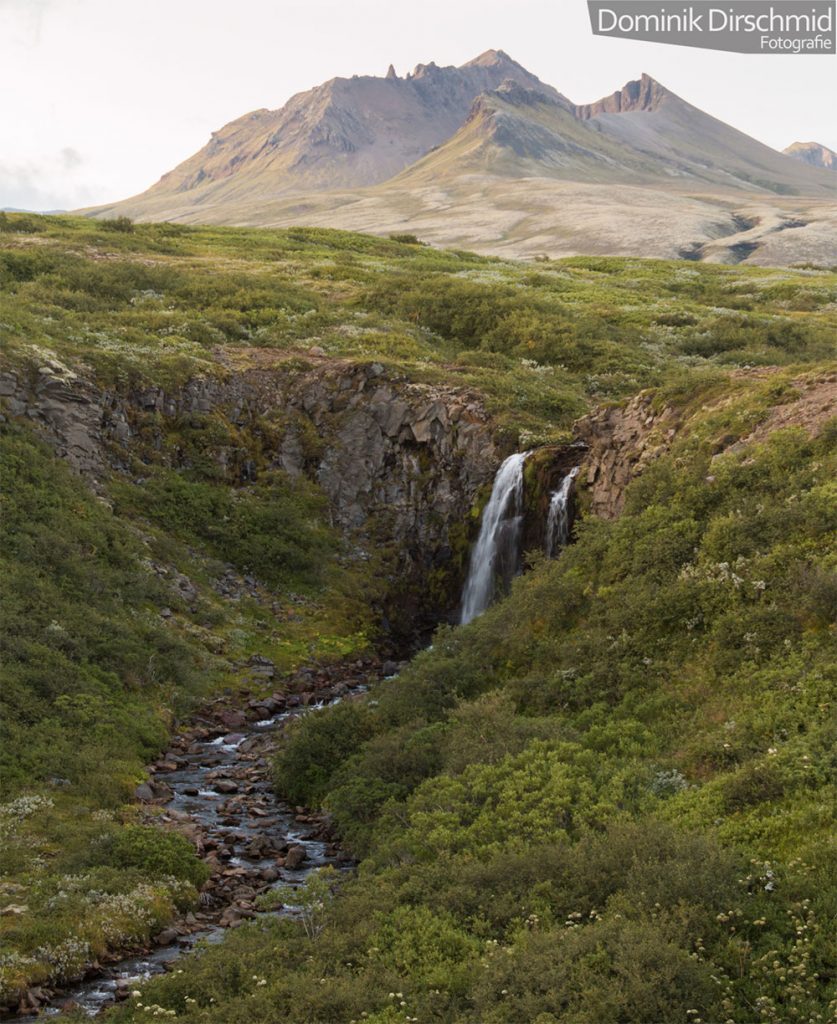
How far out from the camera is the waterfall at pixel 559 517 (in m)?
29.3

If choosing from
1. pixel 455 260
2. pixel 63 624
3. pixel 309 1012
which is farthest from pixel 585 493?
pixel 455 260

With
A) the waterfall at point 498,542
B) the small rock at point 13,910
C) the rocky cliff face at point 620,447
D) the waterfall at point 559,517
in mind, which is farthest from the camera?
the waterfall at point 498,542

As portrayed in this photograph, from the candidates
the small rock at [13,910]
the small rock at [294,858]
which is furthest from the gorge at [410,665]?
the small rock at [294,858]

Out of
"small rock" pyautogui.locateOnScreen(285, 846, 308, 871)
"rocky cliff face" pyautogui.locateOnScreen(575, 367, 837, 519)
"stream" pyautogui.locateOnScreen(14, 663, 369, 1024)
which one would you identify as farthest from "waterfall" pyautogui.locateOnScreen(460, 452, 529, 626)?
"small rock" pyautogui.locateOnScreen(285, 846, 308, 871)

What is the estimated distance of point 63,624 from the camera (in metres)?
23.7

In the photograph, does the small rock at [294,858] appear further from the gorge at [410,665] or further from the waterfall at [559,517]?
the waterfall at [559,517]

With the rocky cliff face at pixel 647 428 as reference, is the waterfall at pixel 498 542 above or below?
below

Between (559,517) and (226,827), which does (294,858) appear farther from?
(559,517)

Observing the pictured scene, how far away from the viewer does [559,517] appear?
29.7 metres

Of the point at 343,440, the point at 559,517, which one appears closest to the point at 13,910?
the point at 559,517

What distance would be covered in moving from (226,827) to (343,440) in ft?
69.8

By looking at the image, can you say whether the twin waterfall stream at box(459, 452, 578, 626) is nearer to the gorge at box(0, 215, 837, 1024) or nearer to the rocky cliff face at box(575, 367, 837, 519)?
the gorge at box(0, 215, 837, 1024)

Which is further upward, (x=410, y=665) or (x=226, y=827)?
(x=410, y=665)

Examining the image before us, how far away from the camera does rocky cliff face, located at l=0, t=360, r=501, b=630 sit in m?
33.8
